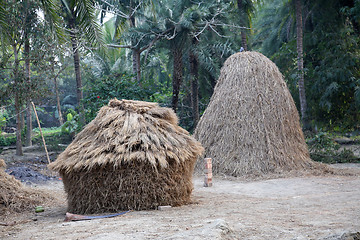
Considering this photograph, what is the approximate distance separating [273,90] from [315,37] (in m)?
7.77

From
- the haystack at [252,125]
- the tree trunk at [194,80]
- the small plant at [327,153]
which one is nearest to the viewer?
the haystack at [252,125]

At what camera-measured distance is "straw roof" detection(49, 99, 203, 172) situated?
538 cm

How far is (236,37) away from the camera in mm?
21469

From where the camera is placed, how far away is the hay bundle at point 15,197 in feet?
21.0

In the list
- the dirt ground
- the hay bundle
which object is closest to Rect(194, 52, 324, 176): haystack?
the dirt ground

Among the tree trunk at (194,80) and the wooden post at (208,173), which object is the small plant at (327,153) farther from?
the tree trunk at (194,80)

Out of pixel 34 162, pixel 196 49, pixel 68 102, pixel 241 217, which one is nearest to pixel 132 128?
pixel 241 217

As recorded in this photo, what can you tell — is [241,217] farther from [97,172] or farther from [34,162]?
[34,162]

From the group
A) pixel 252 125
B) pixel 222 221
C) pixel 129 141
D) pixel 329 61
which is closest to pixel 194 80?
pixel 329 61

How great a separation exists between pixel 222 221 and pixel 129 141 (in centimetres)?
226

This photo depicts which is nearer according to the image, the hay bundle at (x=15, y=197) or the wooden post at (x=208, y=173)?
the hay bundle at (x=15, y=197)

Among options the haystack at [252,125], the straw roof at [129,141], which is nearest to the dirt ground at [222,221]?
the straw roof at [129,141]

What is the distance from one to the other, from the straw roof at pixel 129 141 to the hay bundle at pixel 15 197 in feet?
4.18

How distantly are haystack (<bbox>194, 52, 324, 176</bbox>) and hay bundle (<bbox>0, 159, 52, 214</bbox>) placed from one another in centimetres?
462
